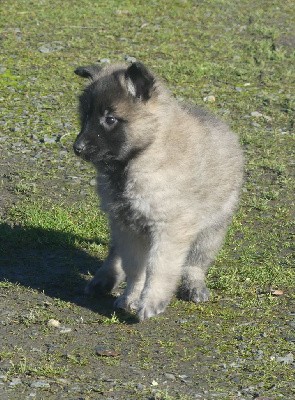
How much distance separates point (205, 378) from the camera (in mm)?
5102

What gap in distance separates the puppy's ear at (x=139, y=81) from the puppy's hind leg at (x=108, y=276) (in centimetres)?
117

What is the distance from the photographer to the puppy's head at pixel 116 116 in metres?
5.62

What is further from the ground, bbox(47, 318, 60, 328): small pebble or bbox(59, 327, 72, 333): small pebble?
bbox(59, 327, 72, 333): small pebble

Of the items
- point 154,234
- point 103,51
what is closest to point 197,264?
point 154,234

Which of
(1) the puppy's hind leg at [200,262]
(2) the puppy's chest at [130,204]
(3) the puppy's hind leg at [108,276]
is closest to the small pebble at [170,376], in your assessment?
(2) the puppy's chest at [130,204]

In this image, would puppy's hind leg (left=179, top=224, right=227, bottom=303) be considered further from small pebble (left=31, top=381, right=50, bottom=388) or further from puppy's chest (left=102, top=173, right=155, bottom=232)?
small pebble (left=31, top=381, right=50, bottom=388)

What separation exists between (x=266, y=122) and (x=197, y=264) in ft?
12.3

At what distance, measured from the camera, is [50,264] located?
6750mm

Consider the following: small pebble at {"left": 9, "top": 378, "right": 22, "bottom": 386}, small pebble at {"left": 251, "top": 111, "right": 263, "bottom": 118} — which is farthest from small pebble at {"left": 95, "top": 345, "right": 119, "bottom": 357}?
small pebble at {"left": 251, "top": 111, "right": 263, "bottom": 118}

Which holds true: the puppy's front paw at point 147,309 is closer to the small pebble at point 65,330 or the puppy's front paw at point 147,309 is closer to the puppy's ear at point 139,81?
the small pebble at point 65,330

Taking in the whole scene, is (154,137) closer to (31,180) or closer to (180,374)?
(180,374)

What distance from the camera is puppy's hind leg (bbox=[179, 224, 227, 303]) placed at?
6285 mm

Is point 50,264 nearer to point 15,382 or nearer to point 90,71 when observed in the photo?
point 90,71

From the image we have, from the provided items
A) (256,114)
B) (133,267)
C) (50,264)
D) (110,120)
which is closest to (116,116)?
(110,120)
